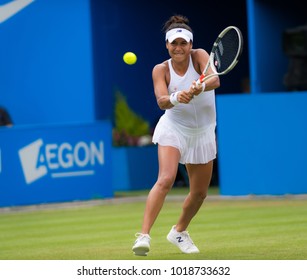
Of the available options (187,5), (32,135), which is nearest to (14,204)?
(32,135)

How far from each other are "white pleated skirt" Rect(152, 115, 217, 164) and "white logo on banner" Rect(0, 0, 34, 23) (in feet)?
34.6

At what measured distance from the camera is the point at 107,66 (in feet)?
68.2

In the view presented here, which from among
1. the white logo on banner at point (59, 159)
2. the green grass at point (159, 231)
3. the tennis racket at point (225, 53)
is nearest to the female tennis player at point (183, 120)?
the tennis racket at point (225, 53)

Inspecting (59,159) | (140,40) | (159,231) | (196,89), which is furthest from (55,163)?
(196,89)

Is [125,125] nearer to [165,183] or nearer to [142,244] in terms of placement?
[165,183]

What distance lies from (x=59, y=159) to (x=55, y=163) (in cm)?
10

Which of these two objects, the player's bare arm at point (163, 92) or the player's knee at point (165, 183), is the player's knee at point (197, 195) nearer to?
the player's knee at point (165, 183)

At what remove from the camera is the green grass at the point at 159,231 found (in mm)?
9977

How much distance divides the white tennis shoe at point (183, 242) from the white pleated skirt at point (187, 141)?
73 centimetres

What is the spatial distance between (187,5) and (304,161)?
23.2ft

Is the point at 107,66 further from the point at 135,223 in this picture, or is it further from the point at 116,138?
the point at 135,223
